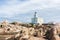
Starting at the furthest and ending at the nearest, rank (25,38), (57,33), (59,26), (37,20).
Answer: (37,20)
(59,26)
(57,33)
(25,38)

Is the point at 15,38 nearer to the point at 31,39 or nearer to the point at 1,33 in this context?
Answer: the point at 31,39

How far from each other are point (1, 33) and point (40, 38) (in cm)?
1146

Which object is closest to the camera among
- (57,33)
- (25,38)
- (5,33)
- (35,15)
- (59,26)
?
(25,38)

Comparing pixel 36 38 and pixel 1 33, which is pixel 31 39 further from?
pixel 1 33

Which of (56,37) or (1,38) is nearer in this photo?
(56,37)

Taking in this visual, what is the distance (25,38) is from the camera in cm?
3847

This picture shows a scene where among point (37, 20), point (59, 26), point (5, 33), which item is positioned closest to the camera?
point (59, 26)

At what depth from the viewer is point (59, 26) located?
44344mm

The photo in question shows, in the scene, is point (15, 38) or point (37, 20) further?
point (37, 20)

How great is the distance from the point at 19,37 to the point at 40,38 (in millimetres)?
4176

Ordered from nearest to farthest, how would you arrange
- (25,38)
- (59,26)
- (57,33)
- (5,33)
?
(25,38) → (57,33) → (59,26) → (5,33)

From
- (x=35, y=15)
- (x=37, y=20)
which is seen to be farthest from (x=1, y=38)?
(x=37, y=20)

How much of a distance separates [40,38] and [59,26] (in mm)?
4871

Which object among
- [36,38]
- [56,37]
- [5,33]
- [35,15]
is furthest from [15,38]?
[35,15]
